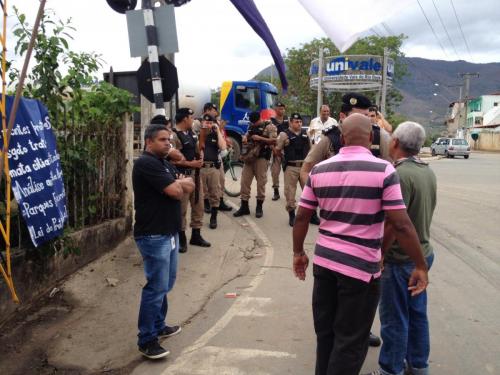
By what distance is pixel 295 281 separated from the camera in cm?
558

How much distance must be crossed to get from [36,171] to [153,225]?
5.08 feet

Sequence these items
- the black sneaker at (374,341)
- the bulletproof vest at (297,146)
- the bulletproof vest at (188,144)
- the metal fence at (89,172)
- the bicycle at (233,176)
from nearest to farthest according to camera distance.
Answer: the black sneaker at (374,341), the metal fence at (89,172), the bulletproof vest at (188,144), the bulletproof vest at (297,146), the bicycle at (233,176)

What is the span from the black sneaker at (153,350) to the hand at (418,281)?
1.94 meters

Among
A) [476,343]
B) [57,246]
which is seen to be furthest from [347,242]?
[57,246]

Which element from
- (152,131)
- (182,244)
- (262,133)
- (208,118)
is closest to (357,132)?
(152,131)

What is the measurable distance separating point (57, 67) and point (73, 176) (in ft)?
4.13

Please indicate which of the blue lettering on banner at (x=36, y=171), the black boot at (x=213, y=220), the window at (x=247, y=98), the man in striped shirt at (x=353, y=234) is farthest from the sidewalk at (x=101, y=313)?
the window at (x=247, y=98)

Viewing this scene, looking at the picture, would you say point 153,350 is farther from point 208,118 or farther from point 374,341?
point 208,118

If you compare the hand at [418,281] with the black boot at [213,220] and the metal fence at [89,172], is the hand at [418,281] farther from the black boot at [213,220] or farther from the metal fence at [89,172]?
the black boot at [213,220]

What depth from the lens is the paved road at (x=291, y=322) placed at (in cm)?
371

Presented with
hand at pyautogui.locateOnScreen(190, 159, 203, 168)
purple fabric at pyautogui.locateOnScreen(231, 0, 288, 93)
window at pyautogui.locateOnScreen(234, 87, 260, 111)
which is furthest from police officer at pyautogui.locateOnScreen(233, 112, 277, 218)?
window at pyautogui.locateOnScreen(234, 87, 260, 111)

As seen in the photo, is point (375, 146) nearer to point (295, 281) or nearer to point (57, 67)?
point (295, 281)

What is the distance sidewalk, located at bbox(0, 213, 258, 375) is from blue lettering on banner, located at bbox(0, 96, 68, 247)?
0.73 meters

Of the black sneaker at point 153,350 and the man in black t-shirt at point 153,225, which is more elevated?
the man in black t-shirt at point 153,225
